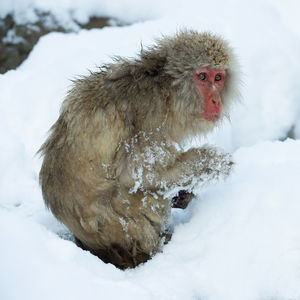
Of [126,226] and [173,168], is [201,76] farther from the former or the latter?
[126,226]

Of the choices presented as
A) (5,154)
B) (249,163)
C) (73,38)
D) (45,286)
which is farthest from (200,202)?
(73,38)

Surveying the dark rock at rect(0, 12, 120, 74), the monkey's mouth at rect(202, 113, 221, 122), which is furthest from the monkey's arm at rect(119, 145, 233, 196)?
the dark rock at rect(0, 12, 120, 74)

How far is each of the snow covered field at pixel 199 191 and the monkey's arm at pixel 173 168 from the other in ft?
0.54

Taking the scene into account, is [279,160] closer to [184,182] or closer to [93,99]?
[184,182]

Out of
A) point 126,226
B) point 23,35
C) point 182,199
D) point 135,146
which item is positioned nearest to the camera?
point 135,146

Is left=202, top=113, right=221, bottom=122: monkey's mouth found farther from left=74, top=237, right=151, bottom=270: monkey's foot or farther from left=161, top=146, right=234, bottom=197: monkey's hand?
left=74, top=237, right=151, bottom=270: monkey's foot

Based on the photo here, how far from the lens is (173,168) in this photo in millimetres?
2725

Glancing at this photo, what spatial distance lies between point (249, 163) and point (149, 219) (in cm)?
94

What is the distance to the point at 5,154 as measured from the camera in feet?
11.7

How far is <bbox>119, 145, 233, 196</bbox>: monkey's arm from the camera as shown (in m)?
2.65

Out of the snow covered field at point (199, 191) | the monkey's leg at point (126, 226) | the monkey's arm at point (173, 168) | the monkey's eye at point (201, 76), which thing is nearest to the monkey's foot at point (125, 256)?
the monkey's leg at point (126, 226)

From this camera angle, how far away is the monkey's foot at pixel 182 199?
3.00 metres

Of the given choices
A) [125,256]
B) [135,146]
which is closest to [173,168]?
[135,146]

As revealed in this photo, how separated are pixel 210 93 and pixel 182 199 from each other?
2.47 ft
